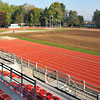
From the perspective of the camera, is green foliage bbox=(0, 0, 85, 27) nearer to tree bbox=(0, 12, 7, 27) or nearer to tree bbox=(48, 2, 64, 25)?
tree bbox=(48, 2, 64, 25)

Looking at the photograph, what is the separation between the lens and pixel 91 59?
19.1 m

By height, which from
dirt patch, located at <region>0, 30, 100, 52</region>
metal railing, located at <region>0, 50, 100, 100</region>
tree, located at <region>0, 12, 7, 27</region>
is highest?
tree, located at <region>0, 12, 7, 27</region>

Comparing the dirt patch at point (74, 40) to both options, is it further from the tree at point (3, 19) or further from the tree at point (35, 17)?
the tree at point (35, 17)

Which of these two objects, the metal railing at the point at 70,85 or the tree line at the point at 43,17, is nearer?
the metal railing at the point at 70,85

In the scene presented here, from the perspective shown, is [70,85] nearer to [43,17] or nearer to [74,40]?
[74,40]

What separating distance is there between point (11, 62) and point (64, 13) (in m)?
97.8

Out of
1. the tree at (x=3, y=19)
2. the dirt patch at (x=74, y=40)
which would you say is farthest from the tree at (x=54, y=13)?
the dirt patch at (x=74, y=40)

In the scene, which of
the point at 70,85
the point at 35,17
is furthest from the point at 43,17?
the point at 70,85

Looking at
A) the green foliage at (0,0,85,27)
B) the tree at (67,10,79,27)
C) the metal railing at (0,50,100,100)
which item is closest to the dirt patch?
the metal railing at (0,50,100,100)

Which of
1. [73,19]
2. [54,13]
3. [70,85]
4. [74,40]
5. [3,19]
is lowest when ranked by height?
[70,85]

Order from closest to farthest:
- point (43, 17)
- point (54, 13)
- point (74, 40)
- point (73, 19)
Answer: point (74, 40) → point (54, 13) → point (43, 17) → point (73, 19)

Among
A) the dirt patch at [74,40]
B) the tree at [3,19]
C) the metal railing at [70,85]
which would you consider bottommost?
the metal railing at [70,85]

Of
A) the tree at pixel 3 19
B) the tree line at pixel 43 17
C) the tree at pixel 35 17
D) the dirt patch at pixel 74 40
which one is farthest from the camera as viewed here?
the tree at pixel 35 17

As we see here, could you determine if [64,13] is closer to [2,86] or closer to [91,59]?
[91,59]
